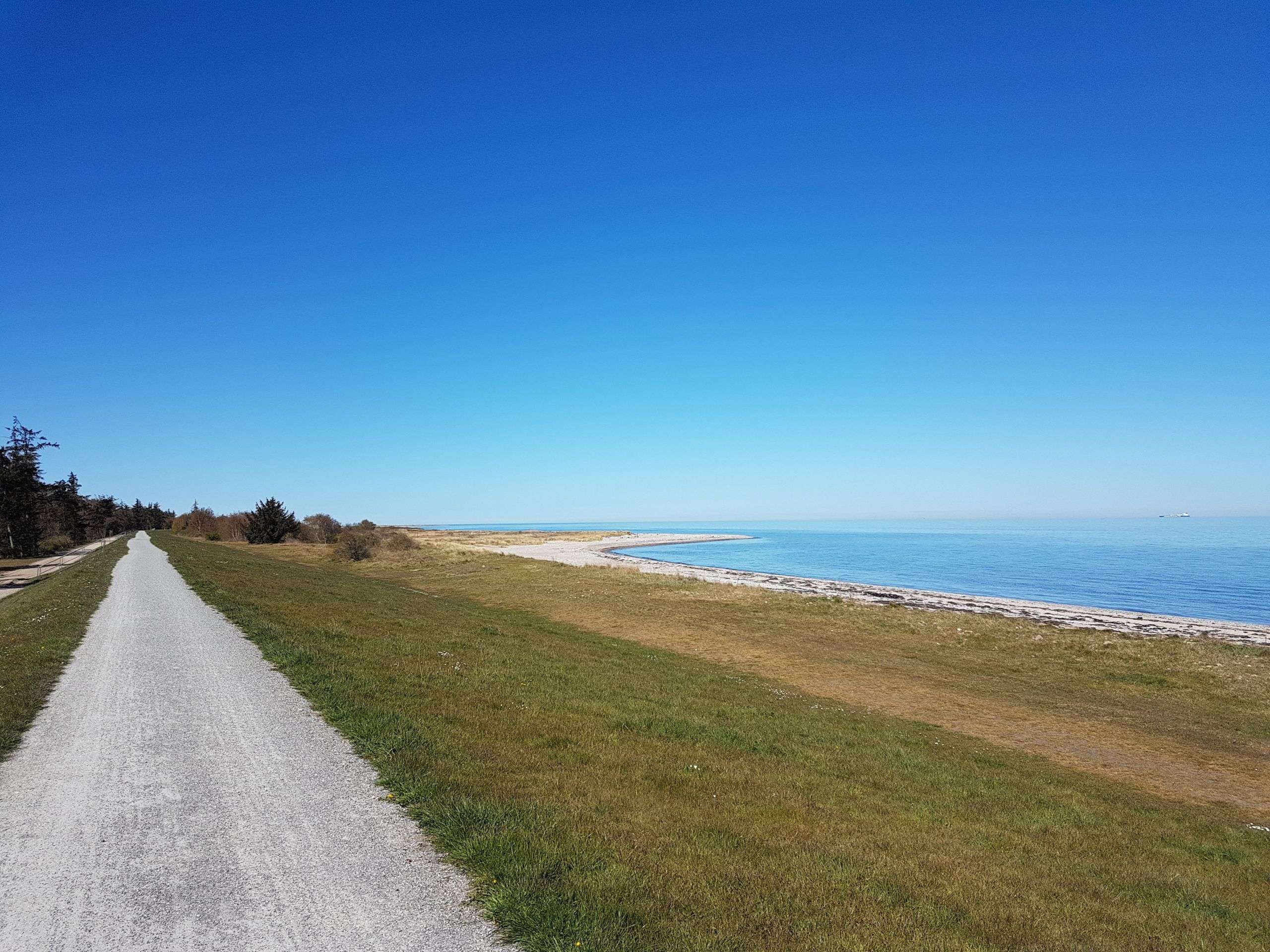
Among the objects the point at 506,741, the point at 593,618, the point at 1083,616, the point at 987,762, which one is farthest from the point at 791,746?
the point at 1083,616

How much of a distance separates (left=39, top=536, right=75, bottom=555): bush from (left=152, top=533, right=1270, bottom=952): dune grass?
80.7 meters

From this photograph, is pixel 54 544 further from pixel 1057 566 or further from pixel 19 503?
pixel 1057 566

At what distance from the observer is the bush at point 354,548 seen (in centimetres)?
7688

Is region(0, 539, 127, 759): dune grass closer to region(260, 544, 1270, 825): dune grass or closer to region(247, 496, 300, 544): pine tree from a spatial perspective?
region(260, 544, 1270, 825): dune grass

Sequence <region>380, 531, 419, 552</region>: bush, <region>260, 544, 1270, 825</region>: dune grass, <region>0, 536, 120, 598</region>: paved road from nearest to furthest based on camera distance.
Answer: <region>260, 544, 1270, 825</region>: dune grass < <region>0, 536, 120, 598</region>: paved road < <region>380, 531, 419, 552</region>: bush

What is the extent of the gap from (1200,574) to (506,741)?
8760 centimetres

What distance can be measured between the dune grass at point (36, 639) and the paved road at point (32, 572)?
6318 millimetres

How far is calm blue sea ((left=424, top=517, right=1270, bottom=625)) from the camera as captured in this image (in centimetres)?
5372

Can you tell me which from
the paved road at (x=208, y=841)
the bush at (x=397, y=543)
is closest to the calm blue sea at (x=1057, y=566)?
the bush at (x=397, y=543)

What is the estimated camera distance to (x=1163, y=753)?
701 inches

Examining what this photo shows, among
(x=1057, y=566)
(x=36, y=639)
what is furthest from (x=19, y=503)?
(x=1057, y=566)

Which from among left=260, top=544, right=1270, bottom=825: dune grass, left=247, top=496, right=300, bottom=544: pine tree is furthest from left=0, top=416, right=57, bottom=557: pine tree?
left=260, top=544, right=1270, bottom=825: dune grass

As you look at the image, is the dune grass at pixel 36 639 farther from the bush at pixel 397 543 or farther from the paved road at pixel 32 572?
the bush at pixel 397 543

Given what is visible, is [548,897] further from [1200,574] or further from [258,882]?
[1200,574]
